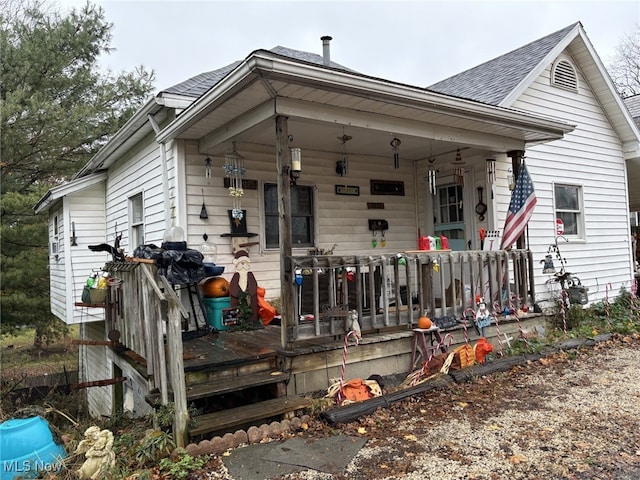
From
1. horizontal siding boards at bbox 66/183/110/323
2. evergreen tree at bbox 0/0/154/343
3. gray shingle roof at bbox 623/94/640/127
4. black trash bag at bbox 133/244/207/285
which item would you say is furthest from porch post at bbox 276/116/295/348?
gray shingle roof at bbox 623/94/640/127

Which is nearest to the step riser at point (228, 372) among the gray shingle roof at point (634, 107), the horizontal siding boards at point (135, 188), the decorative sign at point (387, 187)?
the horizontal siding boards at point (135, 188)

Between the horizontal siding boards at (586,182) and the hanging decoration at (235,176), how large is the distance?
4.56m

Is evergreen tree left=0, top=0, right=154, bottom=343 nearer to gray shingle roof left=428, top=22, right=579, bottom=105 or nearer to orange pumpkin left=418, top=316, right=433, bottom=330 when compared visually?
gray shingle roof left=428, top=22, right=579, bottom=105

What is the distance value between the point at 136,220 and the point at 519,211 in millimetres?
6507

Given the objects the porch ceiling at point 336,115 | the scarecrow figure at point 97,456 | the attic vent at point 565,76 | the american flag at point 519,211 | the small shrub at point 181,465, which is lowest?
the small shrub at point 181,465

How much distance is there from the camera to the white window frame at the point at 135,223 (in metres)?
7.74

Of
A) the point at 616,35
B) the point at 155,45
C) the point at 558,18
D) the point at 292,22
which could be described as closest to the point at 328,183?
the point at 292,22

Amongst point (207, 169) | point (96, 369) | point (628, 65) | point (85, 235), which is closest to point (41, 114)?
point (85, 235)

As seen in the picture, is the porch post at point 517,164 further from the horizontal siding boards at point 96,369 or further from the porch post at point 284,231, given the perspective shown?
the horizontal siding boards at point 96,369

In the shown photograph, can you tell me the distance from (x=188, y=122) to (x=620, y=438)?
5.21 m

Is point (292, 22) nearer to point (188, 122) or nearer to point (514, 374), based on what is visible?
Result: point (188, 122)

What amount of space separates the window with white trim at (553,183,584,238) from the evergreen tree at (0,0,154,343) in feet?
39.6

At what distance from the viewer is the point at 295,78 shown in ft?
13.3

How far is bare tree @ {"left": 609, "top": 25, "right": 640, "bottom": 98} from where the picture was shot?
24.0 metres
